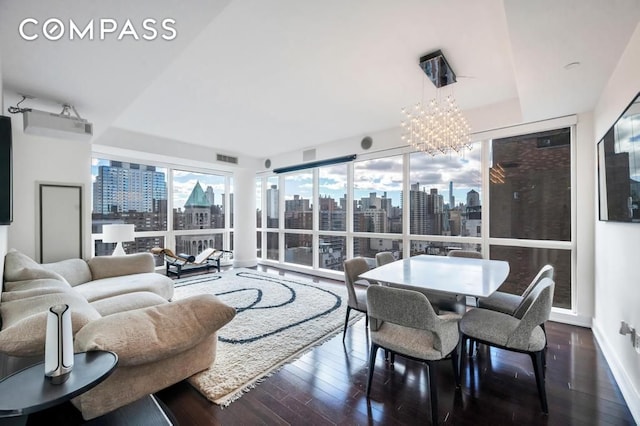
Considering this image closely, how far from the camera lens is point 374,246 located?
516 centimetres

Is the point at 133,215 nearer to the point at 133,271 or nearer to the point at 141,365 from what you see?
the point at 133,271

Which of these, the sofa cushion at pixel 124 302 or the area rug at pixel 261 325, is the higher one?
the sofa cushion at pixel 124 302

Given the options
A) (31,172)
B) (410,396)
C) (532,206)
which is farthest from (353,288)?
(31,172)

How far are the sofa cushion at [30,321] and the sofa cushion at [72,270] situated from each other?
5.04 ft

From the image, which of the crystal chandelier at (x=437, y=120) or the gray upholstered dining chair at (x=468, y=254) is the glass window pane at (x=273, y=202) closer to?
the gray upholstered dining chair at (x=468, y=254)

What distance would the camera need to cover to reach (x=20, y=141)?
3.63m

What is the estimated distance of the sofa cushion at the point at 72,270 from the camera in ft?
10.8

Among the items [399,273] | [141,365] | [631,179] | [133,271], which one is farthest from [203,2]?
[133,271]

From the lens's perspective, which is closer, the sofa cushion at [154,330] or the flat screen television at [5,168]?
the sofa cushion at [154,330]

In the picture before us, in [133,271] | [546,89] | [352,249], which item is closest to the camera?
[546,89]

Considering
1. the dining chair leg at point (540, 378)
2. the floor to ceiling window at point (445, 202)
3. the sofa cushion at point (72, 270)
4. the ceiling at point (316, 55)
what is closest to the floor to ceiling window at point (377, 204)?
the floor to ceiling window at point (445, 202)

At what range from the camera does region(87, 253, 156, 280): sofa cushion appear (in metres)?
3.72

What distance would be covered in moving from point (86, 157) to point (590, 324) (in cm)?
711

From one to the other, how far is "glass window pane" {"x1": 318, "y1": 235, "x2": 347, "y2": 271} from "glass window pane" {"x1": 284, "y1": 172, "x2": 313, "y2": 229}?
1.78 feet
